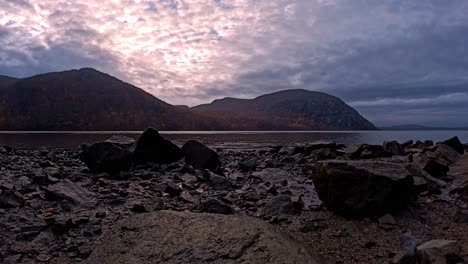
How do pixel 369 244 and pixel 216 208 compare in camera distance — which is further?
pixel 216 208

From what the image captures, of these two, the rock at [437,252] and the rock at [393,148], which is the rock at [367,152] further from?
the rock at [437,252]

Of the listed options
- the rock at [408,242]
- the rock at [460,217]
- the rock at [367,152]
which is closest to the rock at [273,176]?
the rock at [367,152]

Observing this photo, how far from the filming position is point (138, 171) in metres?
13.3

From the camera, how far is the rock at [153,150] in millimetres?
15047

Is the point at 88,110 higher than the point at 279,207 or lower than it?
higher

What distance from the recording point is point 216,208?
7.41 meters

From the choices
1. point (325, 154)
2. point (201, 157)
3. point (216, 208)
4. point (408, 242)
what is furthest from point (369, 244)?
point (325, 154)

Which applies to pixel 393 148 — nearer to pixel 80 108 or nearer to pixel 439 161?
pixel 439 161

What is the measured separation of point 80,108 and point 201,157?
163 meters

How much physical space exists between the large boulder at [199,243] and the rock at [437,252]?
1.39 m

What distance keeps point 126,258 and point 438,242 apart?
435cm

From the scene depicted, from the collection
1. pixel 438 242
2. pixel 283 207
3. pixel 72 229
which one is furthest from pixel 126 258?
pixel 438 242

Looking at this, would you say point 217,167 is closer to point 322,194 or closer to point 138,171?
point 138,171

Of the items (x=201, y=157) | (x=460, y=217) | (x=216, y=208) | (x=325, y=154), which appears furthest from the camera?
(x=325, y=154)
